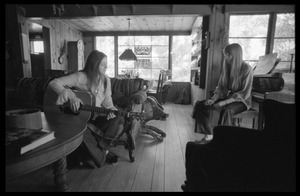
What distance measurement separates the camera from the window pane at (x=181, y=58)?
612cm

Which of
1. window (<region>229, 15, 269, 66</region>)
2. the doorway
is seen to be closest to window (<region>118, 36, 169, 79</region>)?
the doorway

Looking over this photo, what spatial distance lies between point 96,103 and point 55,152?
3.00 ft

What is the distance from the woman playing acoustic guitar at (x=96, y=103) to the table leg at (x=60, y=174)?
1.13ft

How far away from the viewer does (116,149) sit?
208cm

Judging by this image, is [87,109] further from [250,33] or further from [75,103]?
[250,33]

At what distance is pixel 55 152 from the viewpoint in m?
0.85

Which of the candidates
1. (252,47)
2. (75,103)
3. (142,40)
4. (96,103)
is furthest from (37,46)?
(252,47)

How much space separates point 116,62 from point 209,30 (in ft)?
13.5

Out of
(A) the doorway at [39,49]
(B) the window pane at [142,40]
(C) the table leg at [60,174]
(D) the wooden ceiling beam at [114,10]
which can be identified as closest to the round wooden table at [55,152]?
(C) the table leg at [60,174]

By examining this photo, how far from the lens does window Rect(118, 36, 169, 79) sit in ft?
20.5

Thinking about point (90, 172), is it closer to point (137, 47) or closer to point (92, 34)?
point (137, 47)

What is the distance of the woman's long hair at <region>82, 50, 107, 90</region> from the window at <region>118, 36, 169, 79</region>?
4.45m

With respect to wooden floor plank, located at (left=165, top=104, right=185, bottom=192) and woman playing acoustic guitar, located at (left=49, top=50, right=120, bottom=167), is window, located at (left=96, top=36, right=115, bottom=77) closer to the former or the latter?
wooden floor plank, located at (left=165, top=104, right=185, bottom=192)

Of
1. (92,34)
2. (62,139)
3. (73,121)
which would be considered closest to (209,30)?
(73,121)
